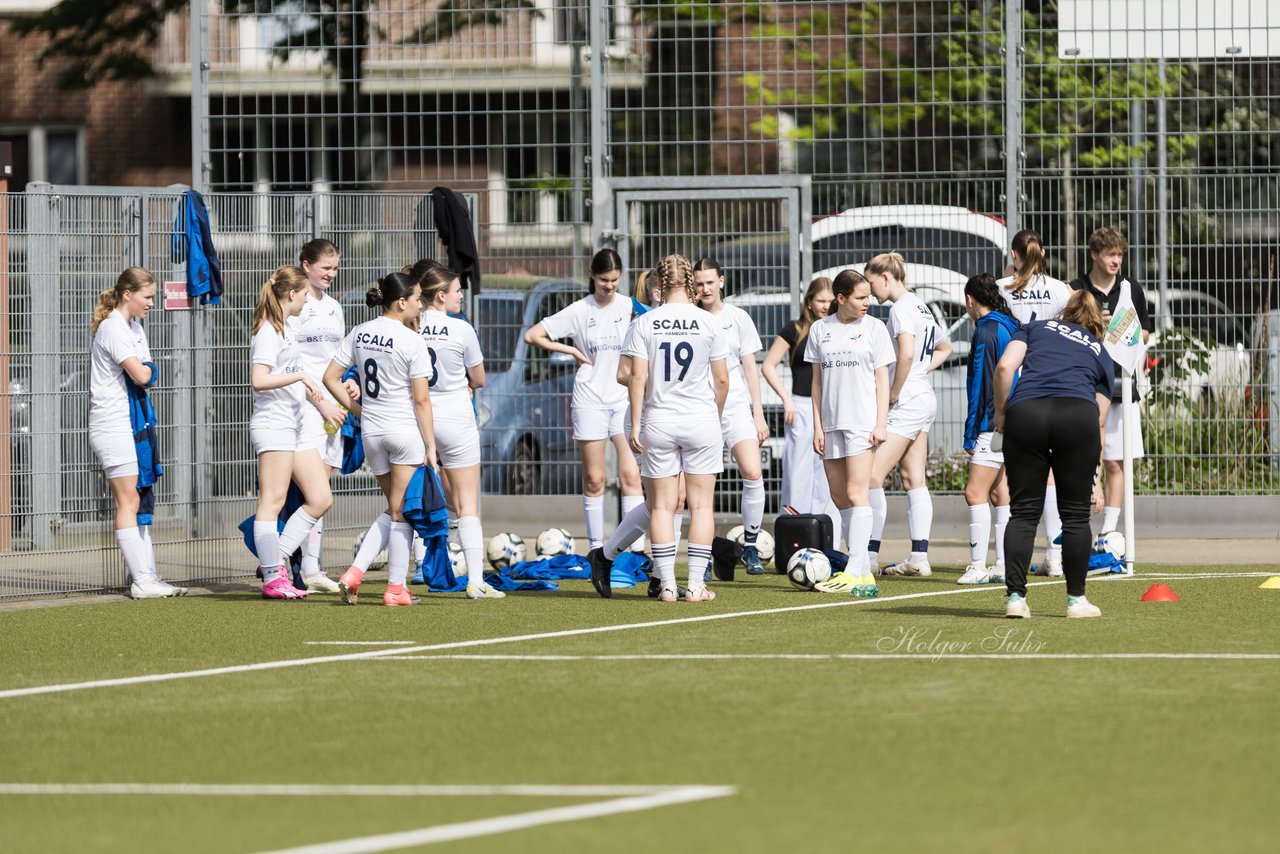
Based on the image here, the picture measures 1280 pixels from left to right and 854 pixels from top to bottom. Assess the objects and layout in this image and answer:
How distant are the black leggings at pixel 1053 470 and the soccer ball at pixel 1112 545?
8.88ft

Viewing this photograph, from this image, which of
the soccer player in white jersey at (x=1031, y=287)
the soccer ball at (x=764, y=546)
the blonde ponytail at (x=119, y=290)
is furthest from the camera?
the soccer ball at (x=764, y=546)

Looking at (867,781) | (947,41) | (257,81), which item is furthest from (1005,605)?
(257,81)

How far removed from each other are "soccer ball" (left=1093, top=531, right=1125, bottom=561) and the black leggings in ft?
8.88

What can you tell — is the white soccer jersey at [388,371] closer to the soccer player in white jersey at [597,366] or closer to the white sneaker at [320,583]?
the white sneaker at [320,583]

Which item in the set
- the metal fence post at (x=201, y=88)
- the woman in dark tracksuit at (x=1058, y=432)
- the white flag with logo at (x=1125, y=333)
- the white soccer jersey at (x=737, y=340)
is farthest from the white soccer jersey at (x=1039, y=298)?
the metal fence post at (x=201, y=88)

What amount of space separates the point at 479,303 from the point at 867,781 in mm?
10300

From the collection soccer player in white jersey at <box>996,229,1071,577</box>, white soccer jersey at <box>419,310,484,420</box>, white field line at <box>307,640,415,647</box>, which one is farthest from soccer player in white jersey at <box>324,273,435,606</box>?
soccer player in white jersey at <box>996,229,1071,577</box>

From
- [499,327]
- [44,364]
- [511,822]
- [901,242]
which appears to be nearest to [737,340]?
[901,242]

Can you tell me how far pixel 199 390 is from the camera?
42.8 ft

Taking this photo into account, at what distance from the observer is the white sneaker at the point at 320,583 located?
12.2m

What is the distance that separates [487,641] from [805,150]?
7.73 metres

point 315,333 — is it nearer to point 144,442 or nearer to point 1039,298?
point 144,442

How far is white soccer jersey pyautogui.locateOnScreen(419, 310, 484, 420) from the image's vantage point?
11.4 metres

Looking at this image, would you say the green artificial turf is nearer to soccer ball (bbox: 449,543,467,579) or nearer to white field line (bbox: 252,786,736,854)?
white field line (bbox: 252,786,736,854)
